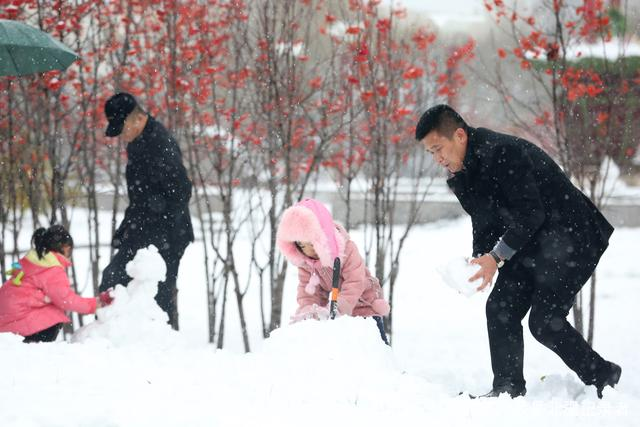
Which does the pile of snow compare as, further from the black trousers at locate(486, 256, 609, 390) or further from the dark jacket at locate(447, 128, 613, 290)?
the dark jacket at locate(447, 128, 613, 290)

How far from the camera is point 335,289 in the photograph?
377 cm

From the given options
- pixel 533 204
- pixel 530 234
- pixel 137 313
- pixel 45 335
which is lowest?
pixel 45 335

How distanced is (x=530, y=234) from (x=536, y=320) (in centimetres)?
47

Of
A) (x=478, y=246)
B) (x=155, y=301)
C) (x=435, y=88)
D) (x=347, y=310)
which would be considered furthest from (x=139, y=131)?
(x=435, y=88)

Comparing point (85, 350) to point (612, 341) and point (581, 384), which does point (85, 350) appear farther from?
point (612, 341)

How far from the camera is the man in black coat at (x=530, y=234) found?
10.8 feet

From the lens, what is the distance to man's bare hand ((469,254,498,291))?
325 centimetres

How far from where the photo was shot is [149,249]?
4500 mm

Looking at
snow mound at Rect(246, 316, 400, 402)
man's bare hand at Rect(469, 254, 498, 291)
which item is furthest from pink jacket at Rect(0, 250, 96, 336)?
man's bare hand at Rect(469, 254, 498, 291)

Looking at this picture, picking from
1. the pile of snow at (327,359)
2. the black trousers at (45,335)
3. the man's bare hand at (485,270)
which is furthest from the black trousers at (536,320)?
the black trousers at (45,335)

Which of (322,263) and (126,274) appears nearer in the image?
(322,263)

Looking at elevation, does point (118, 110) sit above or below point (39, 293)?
above

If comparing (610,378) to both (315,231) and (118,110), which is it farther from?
(118,110)

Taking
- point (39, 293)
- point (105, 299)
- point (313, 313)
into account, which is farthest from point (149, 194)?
point (313, 313)
